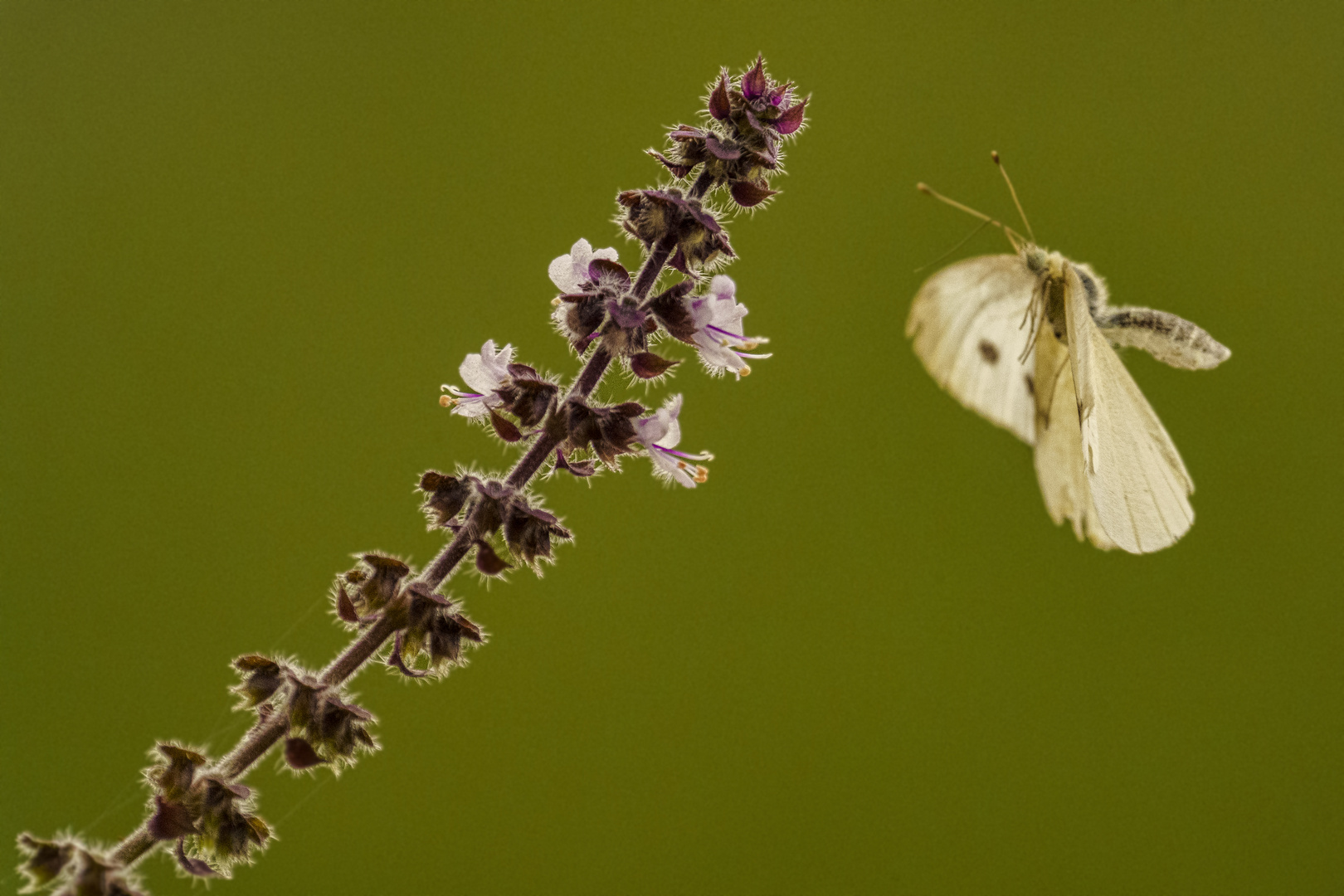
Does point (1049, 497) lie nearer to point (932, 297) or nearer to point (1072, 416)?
point (1072, 416)

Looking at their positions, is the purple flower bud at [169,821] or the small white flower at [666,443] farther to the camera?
the small white flower at [666,443]

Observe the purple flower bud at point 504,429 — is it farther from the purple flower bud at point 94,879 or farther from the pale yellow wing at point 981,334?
the pale yellow wing at point 981,334

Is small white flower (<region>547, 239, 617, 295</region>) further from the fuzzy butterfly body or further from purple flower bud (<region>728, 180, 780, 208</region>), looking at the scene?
the fuzzy butterfly body

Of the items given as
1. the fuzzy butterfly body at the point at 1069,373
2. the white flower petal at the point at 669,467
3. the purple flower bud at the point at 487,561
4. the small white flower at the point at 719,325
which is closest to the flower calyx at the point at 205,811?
the purple flower bud at the point at 487,561

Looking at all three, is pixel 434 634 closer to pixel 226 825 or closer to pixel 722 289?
pixel 226 825

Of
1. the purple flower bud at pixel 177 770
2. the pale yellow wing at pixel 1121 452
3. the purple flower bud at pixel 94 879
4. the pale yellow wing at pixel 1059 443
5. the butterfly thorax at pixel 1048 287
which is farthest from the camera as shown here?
the pale yellow wing at pixel 1059 443

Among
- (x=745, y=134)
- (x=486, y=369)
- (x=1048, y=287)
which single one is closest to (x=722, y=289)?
(x=745, y=134)

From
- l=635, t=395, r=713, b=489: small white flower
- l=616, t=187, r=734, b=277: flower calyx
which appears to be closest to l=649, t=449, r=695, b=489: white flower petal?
l=635, t=395, r=713, b=489: small white flower
